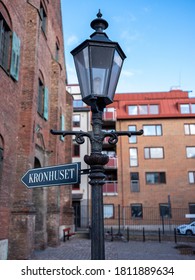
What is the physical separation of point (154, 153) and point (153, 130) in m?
2.63

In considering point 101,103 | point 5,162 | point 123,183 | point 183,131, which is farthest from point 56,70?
point 183,131

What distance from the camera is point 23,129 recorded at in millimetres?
10906

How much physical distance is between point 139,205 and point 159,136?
7.74 meters

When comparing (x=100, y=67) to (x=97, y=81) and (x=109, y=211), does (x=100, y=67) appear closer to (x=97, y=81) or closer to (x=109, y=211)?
(x=97, y=81)

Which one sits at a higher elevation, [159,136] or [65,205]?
[159,136]

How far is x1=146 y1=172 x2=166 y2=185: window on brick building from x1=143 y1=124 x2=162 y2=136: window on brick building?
434cm

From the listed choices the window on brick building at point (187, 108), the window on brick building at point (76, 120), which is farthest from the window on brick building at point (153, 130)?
the window on brick building at point (76, 120)

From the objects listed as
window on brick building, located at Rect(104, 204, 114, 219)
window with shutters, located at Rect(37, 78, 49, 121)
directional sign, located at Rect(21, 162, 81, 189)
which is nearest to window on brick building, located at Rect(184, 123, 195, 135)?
window on brick building, located at Rect(104, 204, 114, 219)

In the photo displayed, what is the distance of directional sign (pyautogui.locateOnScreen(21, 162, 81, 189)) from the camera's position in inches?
126

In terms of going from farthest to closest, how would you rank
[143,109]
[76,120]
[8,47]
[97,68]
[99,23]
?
[143,109] → [76,120] → [8,47] → [99,23] → [97,68]

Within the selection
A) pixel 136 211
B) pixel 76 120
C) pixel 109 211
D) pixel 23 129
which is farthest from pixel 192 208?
pixel 23 129

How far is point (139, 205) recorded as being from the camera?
29.1 m
